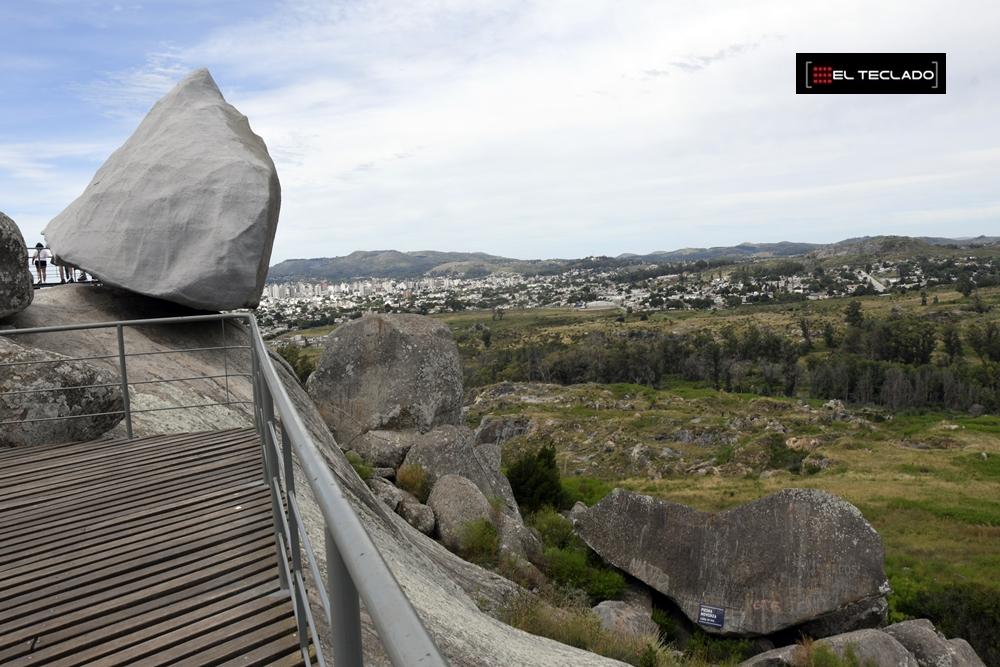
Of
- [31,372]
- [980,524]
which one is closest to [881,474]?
[980,524]

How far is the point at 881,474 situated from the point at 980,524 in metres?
11.6

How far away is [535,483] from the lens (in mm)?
21250

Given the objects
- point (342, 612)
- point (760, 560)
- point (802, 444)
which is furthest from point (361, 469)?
point (802, 444)

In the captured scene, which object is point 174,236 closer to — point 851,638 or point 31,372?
point 31,372

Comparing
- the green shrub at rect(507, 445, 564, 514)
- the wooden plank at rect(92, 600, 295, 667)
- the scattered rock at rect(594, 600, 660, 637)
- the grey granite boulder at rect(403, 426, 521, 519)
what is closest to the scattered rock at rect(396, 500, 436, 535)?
the grey granite boulder at rect(403, 426, 521, 519)

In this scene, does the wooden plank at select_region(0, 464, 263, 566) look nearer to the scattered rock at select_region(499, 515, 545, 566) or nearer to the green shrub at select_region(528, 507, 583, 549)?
the scattered rock at select_region(499, 515, 545, 566)

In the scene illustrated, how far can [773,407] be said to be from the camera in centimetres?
6869

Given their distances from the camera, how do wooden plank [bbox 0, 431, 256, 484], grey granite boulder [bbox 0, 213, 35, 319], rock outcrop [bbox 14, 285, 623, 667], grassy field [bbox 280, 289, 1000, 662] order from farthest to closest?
grassy field [bbox 280, 289, 1000, 662], grey granite boulder [bbox 0, 213, 35, 319], rock outcrop [bbox 14, 285, 623, 667], wooden plank [bbox 0, 431, 256, 484]

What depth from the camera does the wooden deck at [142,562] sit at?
356 centimetres

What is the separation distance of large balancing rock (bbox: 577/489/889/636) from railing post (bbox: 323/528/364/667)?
14.8 meters

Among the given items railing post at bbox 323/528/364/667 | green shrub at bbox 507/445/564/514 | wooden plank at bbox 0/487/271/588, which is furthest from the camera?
green shrub at bbox 507/445/564/514

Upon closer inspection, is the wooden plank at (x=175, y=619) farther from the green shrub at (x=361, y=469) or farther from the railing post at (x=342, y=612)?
the green shrub at (x=361, y=469)

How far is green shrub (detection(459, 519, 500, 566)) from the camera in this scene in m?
11.9

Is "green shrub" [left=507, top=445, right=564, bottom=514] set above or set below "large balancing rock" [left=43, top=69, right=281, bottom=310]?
below
